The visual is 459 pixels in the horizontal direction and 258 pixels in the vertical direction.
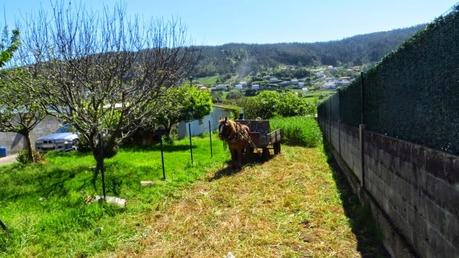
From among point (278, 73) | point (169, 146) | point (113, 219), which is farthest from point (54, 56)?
point (278, 73)

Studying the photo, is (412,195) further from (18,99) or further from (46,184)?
(18,99)

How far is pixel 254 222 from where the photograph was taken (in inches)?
321

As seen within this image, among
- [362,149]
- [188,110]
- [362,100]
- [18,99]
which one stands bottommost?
[188,110]

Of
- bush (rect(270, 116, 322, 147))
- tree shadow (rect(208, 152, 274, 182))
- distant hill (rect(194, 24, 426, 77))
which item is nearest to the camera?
tree shadow (rect(208, 152, 274, 182))

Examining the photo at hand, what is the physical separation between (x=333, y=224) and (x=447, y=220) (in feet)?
12.9

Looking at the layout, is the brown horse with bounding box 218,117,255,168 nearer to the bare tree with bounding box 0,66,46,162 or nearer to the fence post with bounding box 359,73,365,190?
the bare tree with bounding box 0,66,46,162

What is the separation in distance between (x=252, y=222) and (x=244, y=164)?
766cm

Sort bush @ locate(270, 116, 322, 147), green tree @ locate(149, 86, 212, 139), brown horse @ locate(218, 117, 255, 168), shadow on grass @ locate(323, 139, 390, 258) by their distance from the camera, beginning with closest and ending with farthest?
shadow on grass @ locate(323, 139, 390, 258) → brown horse @ locate(218, 117, 255, 168) → bush @ locate(270, 116, 322, 147) → green tree @ locate(149, 86, 212, 139)

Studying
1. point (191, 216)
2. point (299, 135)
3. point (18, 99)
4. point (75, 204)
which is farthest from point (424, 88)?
point (299, 135)

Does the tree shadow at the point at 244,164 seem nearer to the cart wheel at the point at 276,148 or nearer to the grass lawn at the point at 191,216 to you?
the grass lawn at the point at 191,216

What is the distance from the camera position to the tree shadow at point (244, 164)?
45.2 ft

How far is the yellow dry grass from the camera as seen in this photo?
680 cm

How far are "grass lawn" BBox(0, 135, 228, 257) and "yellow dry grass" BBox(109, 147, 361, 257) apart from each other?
0.50 meters

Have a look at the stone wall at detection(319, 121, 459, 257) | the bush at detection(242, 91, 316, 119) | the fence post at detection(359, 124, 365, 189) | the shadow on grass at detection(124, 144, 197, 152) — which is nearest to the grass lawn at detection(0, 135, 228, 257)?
the stone wall at detection(319, 121, 459, 257)
